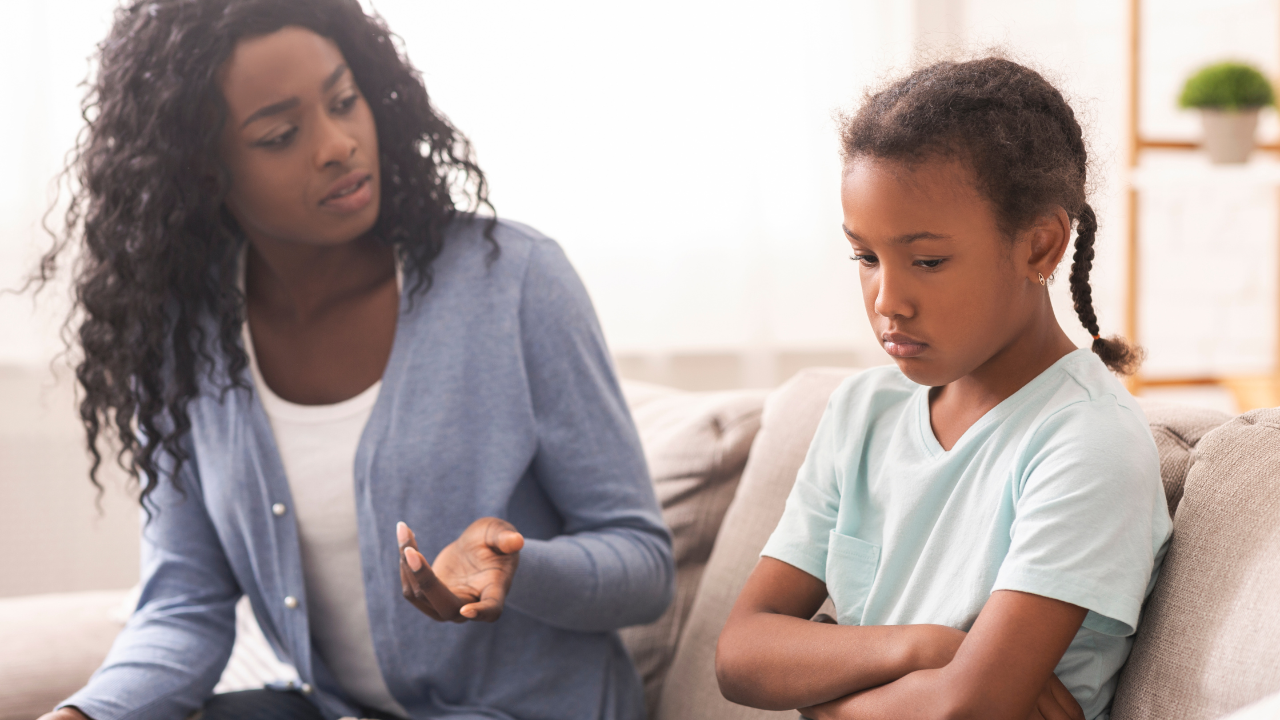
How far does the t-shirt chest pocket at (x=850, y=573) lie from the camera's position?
2.66 ft

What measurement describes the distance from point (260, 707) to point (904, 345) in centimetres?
82

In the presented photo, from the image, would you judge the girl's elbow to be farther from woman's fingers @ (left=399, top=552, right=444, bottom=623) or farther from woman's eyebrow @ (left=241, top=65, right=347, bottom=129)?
woman's eyebrow @ (left=241, top=65, right=347, bottom=129)

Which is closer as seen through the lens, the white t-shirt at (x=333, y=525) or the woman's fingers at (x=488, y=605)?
the woman's fingers at (x=488, y=605)

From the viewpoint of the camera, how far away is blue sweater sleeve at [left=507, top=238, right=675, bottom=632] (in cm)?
107

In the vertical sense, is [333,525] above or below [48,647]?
above

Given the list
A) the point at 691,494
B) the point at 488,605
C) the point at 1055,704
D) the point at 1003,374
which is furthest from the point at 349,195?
the point at 1055,704

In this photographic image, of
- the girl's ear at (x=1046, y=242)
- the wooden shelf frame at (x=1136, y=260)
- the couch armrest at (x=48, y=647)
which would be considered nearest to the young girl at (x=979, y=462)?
the girl's ear at (x=1046, y=242)

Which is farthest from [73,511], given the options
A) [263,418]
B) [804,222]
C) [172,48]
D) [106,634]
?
[804,222]

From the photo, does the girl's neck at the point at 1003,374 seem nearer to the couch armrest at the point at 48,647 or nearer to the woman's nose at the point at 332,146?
the woman's nose at the point at 332,146

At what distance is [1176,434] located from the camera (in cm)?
89

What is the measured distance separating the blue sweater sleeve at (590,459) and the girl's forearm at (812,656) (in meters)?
0.24

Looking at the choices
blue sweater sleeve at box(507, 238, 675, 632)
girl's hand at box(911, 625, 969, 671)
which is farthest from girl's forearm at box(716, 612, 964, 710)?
blue sweater sleeve at box(507, 238, 675, 632)

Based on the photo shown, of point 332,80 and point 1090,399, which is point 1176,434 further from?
point 332,80

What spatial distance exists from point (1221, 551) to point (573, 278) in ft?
2.25
